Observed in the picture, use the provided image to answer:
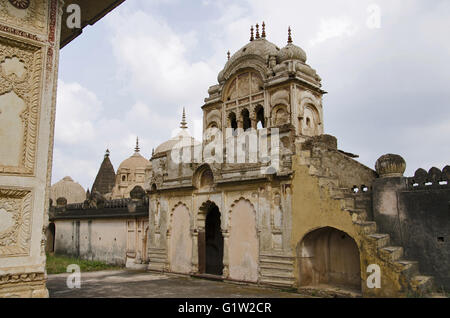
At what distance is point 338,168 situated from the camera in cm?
1156

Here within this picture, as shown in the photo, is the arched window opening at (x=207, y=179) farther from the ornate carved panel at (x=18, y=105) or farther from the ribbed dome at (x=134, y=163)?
the ribbed dome at (x=134, y=163)

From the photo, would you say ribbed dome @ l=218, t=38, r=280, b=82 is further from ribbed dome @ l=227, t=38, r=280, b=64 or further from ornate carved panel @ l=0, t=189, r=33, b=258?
ornate carved panel @ l=0, t=189, r=33, b=258

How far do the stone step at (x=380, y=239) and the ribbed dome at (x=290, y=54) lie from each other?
33.3 feet

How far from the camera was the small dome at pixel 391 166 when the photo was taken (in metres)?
9.66

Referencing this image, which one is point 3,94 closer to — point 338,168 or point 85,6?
point 85,6

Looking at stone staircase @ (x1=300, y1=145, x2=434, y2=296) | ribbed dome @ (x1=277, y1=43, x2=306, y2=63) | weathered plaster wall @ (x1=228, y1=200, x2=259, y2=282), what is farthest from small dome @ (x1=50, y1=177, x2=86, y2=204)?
stone staircase @ (x1=300, y1=145, x2=434, y2=296)

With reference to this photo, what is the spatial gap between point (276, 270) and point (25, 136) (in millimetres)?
7567

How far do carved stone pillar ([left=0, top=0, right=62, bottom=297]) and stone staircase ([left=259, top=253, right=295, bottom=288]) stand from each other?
655 cm

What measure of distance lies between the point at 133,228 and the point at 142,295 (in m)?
7.28

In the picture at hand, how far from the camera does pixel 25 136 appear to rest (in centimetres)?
Answer: 613

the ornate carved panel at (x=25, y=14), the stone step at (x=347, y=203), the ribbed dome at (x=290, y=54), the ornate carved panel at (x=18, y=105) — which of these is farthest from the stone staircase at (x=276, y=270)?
the ribbed dome at (x=290, y=54)

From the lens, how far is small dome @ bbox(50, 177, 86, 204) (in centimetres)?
4007

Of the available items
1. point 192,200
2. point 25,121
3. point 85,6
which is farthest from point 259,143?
point 25,121

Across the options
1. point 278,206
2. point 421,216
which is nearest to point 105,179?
point 278,206
